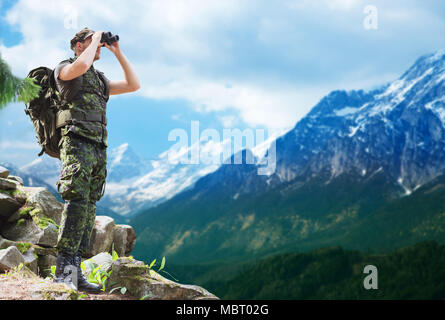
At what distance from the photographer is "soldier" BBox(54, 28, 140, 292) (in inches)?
265

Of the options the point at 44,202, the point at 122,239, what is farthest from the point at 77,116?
the point at 122,239

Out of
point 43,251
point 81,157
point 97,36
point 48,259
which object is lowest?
point 48,259

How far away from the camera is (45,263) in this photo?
10.3 m

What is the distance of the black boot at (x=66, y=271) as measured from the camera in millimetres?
6640

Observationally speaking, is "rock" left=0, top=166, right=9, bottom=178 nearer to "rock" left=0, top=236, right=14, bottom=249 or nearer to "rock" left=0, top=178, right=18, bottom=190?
"rock" left=0, top=178, right=18, bottom=190

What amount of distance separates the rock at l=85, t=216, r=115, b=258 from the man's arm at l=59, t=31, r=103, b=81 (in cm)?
594

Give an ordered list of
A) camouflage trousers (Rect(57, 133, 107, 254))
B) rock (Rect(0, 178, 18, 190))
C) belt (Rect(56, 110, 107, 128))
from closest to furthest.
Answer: camouflage trousers (Rect(57, 133, 107, 254)) < belt (Rect(56, 110, 107, 128)) < rock (Rect(0, 178, 18, 190))

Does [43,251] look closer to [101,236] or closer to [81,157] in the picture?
[101,236]

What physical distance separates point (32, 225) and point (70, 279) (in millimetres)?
4815

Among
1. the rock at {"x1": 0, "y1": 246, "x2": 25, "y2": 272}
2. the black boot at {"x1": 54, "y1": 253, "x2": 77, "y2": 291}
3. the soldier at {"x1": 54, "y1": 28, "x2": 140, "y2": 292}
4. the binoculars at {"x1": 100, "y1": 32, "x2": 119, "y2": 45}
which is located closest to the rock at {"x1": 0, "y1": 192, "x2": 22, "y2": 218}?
the rock at {"x1": 0, "y1": 246, "x2": 25, "y2": 272}

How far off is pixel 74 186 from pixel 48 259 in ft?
14.5

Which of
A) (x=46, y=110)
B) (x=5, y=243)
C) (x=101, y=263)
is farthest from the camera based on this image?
(x=5, y=243)

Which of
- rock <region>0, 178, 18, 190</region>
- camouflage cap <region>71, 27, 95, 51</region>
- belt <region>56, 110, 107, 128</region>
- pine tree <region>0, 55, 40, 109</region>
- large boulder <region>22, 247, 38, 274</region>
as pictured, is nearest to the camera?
pine tree <region>0, 55, 40, 109</region>

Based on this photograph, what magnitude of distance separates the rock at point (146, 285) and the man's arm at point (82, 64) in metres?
2.96
